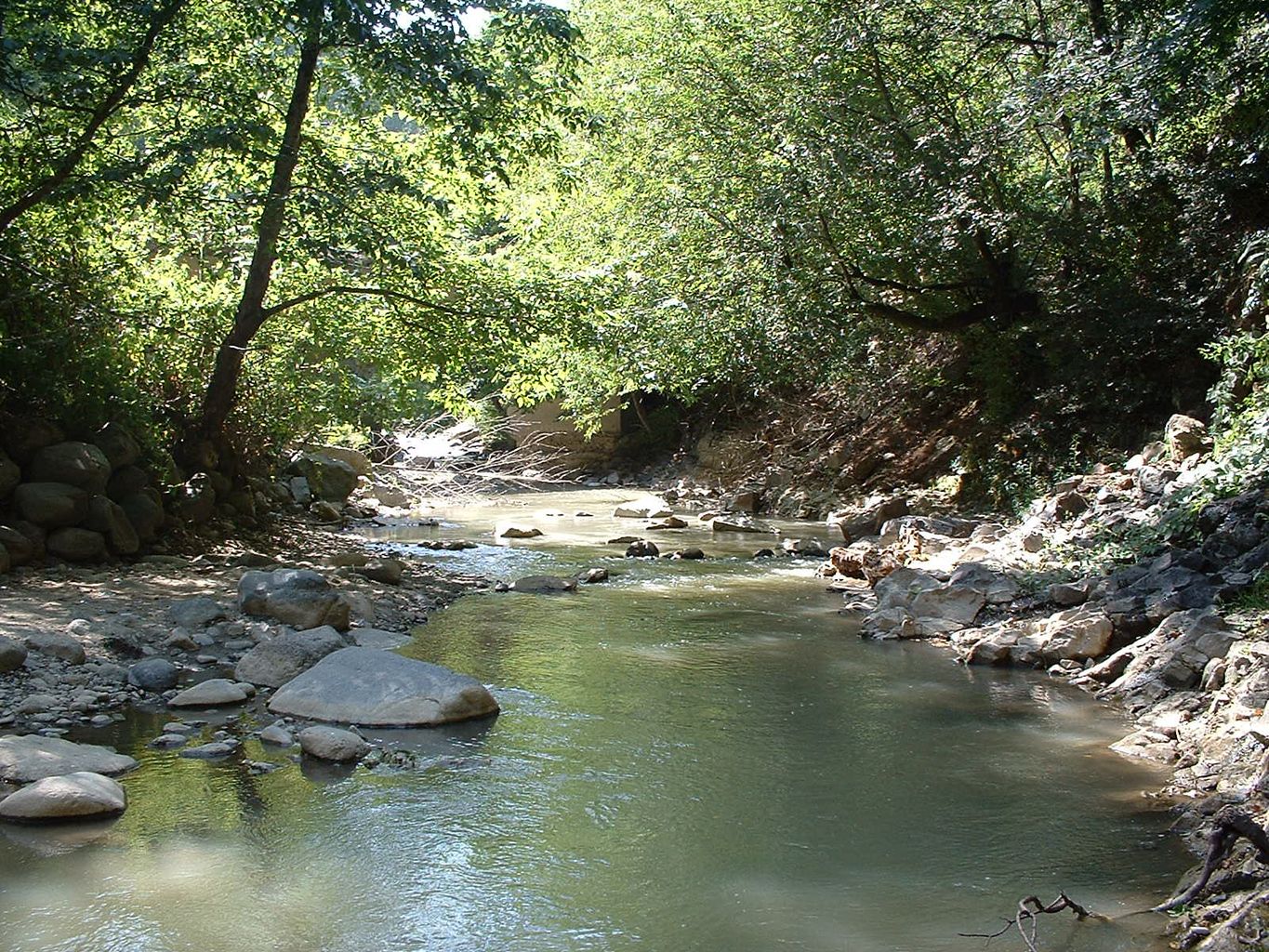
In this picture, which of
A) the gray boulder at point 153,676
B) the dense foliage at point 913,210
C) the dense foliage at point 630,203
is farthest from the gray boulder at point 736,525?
the gray boulder at point 153,676

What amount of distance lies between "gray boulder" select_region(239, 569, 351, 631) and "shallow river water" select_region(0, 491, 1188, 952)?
1.42 metres

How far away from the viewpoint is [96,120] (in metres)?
8.87

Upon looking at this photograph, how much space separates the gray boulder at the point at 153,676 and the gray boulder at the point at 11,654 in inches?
24.5

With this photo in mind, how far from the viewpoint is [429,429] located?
16.9 metres

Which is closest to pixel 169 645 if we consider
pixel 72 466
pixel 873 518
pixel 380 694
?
pixel 380 694

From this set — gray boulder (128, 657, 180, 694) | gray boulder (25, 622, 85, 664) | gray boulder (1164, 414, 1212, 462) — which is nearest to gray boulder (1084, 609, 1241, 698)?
gray boulder (1164, 414, 1212, 462)

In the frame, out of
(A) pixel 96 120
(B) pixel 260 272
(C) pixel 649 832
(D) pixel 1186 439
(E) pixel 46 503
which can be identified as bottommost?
(C) pixel 649 832

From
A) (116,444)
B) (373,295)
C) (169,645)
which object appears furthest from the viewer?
(373,295)

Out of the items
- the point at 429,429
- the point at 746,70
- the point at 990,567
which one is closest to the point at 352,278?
the point at 429,429

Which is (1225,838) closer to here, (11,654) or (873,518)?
(11,654)

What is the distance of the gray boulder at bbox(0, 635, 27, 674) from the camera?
668 centimetres

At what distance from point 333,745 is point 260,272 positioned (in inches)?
274

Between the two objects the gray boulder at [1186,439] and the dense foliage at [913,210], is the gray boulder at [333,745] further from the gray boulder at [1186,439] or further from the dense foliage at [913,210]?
the gray boulder at [1186,439]

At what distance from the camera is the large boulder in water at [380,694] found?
6562 millimetres
